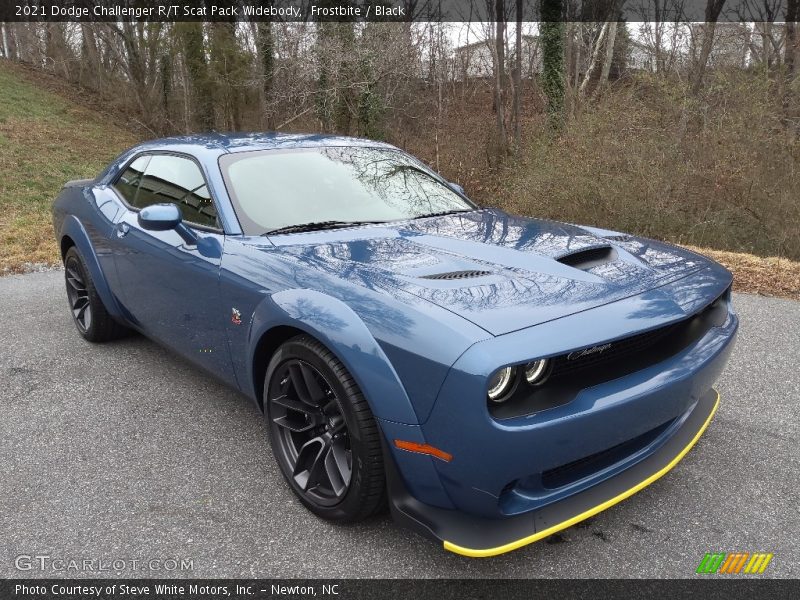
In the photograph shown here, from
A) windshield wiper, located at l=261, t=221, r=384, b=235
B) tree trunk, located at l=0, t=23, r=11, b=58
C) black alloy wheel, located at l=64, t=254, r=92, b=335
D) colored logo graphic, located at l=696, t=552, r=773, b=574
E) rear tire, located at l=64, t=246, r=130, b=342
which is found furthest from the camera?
tree trunk, located at l=0, t=23, r=11, b=58

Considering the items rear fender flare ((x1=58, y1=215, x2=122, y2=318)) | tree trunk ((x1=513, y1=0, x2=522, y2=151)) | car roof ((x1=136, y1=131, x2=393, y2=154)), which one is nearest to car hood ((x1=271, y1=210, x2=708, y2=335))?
car roof ((x1=136, y1=131, x2=393, y2=154))

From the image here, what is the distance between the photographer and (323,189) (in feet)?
10.3

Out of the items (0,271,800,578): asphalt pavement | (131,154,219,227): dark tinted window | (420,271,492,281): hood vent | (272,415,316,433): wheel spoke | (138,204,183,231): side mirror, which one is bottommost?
(0,271,800,578): asphalt pavement

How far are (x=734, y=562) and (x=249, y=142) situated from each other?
120 inches

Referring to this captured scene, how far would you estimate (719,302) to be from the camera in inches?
106

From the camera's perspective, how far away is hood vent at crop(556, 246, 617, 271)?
244cm

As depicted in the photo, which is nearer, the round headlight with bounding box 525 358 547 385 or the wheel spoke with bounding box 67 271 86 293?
the round headlight with bounding box 525 358 547 385

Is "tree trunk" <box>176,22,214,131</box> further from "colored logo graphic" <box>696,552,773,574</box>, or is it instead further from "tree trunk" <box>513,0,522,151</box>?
"colored logo graphic" <box>696,552,773,574</box>

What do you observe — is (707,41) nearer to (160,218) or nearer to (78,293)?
(78,293)

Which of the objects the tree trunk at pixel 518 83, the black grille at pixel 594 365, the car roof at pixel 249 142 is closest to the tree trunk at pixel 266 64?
the tree trunk at pixel 518 83

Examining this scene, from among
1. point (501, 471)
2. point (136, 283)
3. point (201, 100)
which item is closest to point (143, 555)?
point (501, 471)

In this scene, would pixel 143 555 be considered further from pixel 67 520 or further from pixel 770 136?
pixel 770 136

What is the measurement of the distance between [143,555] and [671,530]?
1953 mm

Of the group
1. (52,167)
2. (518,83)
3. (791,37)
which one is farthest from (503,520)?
(52,167)
